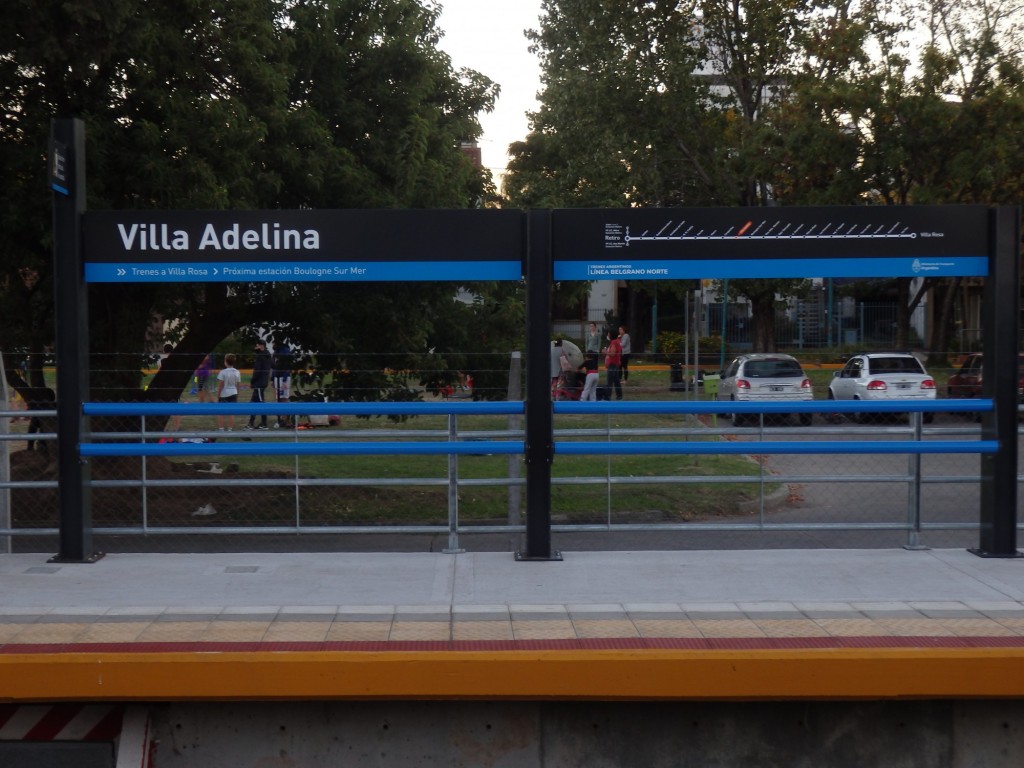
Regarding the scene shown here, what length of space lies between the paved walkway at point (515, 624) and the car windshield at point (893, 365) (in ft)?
30.2

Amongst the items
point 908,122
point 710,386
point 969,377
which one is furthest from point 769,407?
point 908,122

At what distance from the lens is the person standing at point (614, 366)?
10825 millimetres

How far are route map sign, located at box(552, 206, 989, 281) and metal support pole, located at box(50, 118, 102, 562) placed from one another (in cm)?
310

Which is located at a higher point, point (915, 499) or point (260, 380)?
point (260, 380)

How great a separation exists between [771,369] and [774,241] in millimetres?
15504

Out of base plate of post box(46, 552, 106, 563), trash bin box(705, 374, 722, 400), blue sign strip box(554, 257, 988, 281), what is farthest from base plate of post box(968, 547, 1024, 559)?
trash bin box(705, 374, 722, 400)

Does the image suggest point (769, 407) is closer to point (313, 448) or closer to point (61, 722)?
point (313, 448)

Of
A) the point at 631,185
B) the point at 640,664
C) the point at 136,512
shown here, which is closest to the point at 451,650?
the point at 640,664

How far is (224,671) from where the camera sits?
16.1 ft

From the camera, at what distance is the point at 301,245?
7.11 meters

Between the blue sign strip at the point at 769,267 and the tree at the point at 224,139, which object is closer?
the blue sign strip at the point at 769,267

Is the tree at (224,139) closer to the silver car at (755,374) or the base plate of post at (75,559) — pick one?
the base plate of post at (75,559)

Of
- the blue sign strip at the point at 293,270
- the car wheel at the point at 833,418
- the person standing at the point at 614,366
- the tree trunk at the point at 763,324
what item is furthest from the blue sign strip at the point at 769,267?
the tree trunk at the point at 763,324

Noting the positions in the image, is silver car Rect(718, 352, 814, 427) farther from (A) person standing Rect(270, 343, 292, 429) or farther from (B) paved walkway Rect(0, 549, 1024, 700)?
(B) paved walkway Rect(0, 549, 1024, 700)
